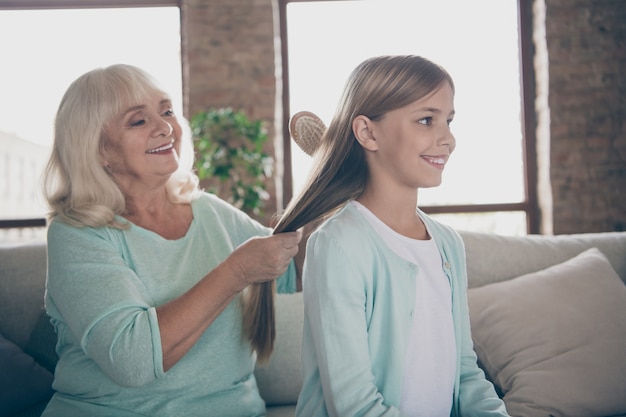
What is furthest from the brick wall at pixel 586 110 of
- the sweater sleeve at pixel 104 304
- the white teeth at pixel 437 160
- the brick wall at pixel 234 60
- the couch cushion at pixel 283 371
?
the sweater sleeve at pixel 104 304

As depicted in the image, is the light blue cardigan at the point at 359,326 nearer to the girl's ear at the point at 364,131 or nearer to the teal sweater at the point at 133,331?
the girl's ear at the point at 364,131

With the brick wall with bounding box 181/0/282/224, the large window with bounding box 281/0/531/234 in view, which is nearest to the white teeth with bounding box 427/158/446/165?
the brick wall with bounding box 181/0/282/224

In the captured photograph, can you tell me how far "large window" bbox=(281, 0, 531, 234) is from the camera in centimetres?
470

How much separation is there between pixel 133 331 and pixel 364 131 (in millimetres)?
636

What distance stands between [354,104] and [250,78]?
3227mm

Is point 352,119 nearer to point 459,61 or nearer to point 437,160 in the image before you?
point 437,160

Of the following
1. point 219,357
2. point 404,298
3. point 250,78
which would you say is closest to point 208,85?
point 250,78

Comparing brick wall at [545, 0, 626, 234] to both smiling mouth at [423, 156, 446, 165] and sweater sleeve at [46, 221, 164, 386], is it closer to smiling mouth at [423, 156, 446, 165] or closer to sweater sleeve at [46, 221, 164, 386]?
smiling mouth at [423, 156, 446, 165]

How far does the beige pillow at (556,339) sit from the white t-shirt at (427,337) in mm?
536

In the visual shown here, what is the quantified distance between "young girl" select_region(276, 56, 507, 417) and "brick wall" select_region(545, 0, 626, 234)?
342 cm

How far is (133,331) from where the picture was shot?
1.29m

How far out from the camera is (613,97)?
14.6ft

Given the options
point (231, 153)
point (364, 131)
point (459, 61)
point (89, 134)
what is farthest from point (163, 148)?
point (459, 61)

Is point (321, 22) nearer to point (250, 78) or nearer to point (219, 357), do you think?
point (250, 78)
